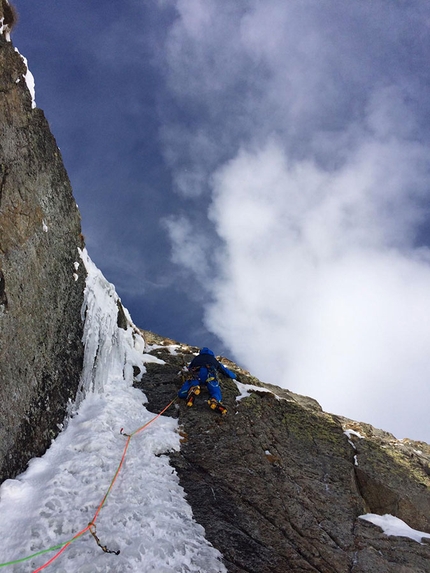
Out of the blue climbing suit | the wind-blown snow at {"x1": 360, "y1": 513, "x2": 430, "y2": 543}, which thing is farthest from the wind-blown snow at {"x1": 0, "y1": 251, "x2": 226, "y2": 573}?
the wind-blown snow at {"x1": 360, "y1": 513, "x2": 430, "y2": 543}

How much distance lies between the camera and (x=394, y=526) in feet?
26.8

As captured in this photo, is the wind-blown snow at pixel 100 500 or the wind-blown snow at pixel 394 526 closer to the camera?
the wind-blown snow at pixel 100 500

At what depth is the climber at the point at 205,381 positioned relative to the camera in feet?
33.8

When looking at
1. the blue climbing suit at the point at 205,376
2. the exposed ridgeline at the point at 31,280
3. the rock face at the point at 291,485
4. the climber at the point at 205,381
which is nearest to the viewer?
the rock face at the point at 291,485

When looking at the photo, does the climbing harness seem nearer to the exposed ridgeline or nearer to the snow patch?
the exposed ridgeline

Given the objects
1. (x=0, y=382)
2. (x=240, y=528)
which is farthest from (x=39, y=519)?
(x=240, y=528)

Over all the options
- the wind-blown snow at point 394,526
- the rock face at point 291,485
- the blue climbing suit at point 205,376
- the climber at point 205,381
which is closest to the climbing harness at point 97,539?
the rock face at point 291,485

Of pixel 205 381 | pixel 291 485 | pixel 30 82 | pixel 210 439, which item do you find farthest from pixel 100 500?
pixel 30 82

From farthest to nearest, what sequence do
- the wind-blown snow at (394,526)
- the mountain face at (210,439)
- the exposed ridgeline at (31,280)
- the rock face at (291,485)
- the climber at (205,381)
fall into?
the climber at (205,381)
the wind-blown snow at (394,526)
the exposed ridgeline at (31,280)
the mountain face at (210,439)
the rock face at (291,485)

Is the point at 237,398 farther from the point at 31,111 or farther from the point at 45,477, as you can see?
the point at 31,111

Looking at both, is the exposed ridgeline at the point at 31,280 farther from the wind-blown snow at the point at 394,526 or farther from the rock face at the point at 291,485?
the wind-blown snow at the point at 394,526

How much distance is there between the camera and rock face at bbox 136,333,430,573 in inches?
251

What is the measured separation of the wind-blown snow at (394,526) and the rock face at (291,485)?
8.7 inches

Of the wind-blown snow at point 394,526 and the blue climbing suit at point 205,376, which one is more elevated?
the blue climbing suit at point 205,376
